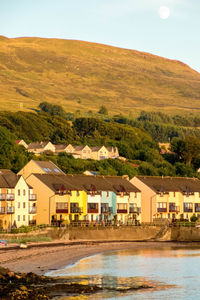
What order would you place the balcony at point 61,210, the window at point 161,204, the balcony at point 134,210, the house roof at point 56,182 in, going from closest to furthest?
the balcony at point 61,210
the house roof at point 56,182
the balcony at point 134,210
the window at point 161,204

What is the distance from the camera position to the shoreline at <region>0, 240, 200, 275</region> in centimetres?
6888

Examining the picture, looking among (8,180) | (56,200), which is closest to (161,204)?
(56,200)

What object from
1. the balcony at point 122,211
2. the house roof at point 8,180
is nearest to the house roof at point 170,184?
the balcony at point 122,211

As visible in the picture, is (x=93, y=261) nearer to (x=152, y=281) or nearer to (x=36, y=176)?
(x=152, y=281)

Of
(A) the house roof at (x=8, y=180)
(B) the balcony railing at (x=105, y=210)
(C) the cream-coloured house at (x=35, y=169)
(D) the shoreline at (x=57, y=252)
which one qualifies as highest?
(C) the cream-coloured house at (x=35, y=169)

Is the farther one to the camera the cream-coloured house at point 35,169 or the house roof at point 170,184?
the house roof at point 170,184

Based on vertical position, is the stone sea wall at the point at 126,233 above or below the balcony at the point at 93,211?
below

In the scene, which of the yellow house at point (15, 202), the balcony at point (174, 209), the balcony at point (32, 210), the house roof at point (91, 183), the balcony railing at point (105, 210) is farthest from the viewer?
the balcony at point (174, 209)

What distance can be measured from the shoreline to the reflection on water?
5.46 ft

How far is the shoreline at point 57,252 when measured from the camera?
68.9 m

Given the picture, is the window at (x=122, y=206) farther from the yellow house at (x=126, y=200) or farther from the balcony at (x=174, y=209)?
the balcony at (x=174, y=209)

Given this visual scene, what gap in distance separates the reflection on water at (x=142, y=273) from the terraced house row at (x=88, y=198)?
69.0ft

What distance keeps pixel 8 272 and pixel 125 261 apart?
1031 inches

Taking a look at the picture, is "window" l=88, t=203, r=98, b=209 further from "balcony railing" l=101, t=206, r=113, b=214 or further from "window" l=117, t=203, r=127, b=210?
"window" l=117, t=203, r=127, b=210
